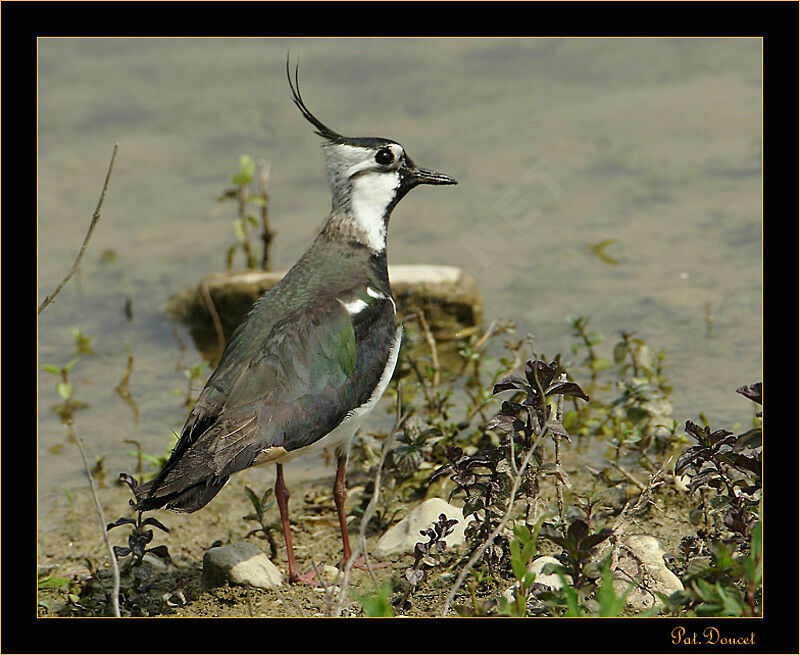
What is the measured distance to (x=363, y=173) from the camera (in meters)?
5.64

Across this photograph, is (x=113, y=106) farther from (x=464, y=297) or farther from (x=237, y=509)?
(x=237, y=509)

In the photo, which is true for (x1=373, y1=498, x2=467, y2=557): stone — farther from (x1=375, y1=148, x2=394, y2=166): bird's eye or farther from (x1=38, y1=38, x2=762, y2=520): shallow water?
(x1=375, y1=148, x2=394, y2=166): bird's eye

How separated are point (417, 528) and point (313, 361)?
0.91m

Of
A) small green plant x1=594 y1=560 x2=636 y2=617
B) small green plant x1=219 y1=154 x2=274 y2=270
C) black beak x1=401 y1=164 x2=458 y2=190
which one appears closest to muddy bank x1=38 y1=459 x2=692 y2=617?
small green plant x1=594 y1=560 x2=636 y2=617

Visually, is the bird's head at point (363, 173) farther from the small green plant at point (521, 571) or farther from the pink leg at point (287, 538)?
the small green plant at point (521, 571)

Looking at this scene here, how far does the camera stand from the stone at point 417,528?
16.5 ft

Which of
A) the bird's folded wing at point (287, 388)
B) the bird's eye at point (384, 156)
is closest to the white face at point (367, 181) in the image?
the bird's eye at point (384, 156)

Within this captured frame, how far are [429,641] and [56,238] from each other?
634 cm

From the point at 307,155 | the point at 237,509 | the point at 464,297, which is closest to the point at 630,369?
the point at 464,297

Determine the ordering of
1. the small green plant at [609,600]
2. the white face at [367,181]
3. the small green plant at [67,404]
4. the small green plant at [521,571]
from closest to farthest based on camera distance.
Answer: the small green plant at [609,600]
the small green plant at [521,571]
the white face at [367,181]
the small green plant at [67,404]

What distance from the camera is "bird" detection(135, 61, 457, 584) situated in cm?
452

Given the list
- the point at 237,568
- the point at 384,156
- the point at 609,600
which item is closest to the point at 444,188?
the point at 384,156

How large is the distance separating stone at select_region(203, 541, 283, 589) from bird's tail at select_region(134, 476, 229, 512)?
1.93 ft

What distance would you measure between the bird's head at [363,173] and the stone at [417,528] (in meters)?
1.43
